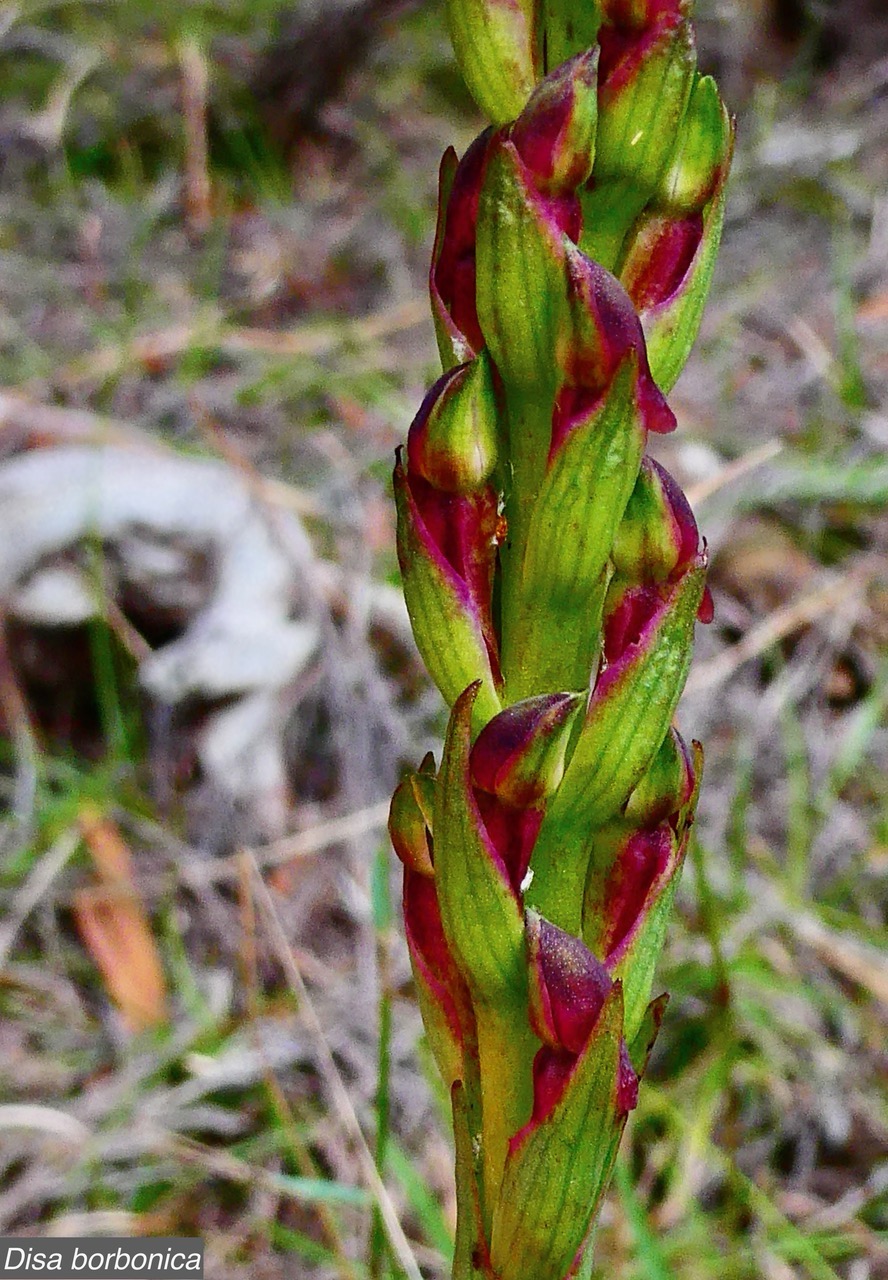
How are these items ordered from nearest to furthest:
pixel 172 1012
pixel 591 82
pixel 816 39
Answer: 1. pixel 591 82
2. pixel 172 1012
3. pixel 816 39

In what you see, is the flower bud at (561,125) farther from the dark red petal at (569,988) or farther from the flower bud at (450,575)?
the dark red petal at (569,988)

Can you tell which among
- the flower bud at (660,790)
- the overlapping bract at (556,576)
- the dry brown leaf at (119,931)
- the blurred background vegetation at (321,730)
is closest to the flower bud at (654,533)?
the overlapping bract at (556,576)

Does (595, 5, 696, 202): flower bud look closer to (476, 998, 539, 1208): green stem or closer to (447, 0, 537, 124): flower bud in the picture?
(447, 0, 537, 124): flower bud

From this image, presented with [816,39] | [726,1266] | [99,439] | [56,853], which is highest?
[816,39]

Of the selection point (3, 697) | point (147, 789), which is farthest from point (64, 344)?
point (147, 789)

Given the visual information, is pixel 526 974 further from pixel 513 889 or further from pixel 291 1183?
pixel 291 1183

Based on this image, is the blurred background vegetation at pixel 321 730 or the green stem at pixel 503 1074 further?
the blurred background vegetation at pixel 321 730

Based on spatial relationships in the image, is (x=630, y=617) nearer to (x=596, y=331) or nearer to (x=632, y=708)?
(x=632, y=708)

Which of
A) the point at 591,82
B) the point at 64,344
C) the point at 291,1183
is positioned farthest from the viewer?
the point at 64,344
